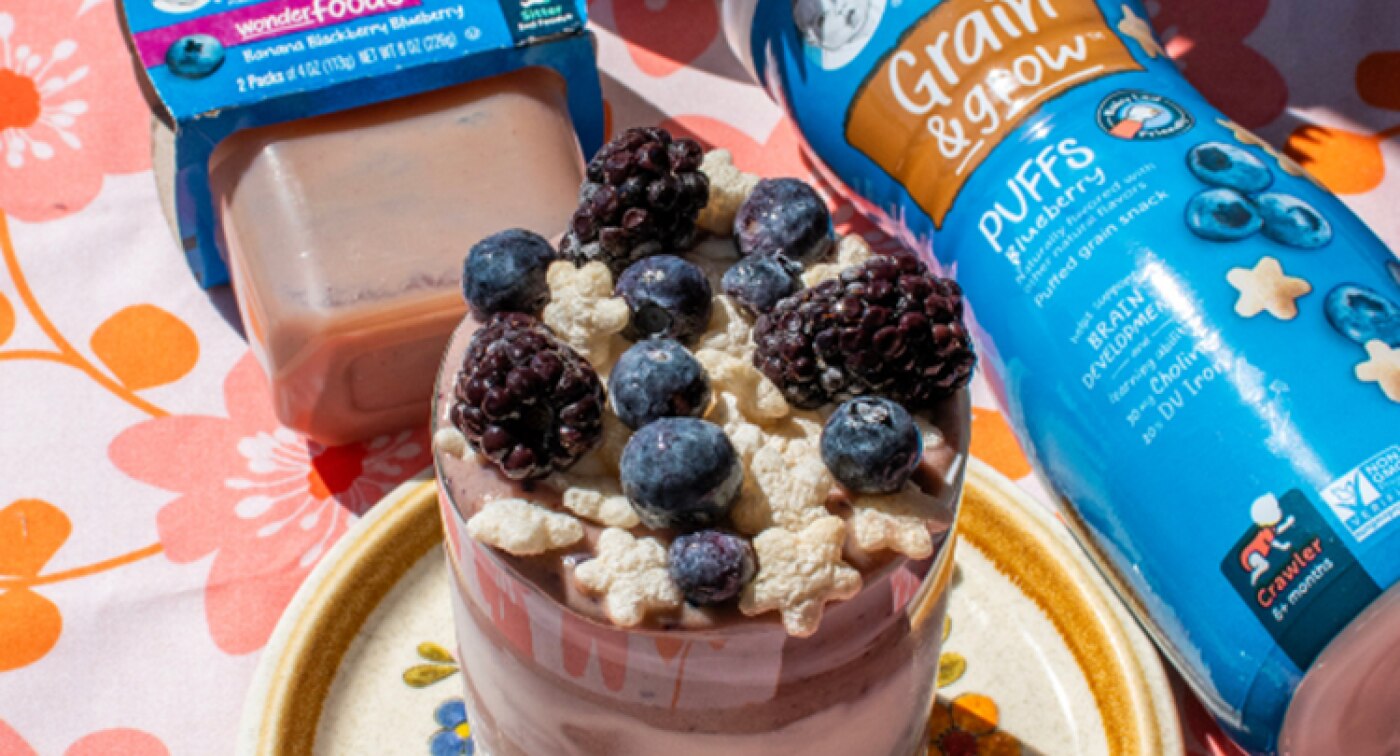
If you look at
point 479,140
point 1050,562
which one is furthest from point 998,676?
point 479,140

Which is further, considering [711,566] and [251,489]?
[251,489]

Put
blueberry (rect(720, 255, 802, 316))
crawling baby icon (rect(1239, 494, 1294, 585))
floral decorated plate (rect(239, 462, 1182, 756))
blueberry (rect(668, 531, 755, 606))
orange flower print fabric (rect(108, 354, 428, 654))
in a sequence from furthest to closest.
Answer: orange flower print fabric (rect(108, 354, 428, 654)) < floral decorated plate (rect(239, 462, 1182, 756)) < crawling baby icon (rect(1239, 494, 1294, 585)) < blueberry (rect(720, 255, 802, 316)) < blueberry (rect(668, 531, 755, 606))

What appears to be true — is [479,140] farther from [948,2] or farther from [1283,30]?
[1283,30]

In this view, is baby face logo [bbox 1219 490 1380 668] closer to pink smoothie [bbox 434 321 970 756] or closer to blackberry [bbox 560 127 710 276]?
pink smoothie [bbox 434 321 970 756]

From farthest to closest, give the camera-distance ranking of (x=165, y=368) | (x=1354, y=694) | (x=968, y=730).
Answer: (x=165, y=368) → (x=968, y=730) → (x=1354, y=694)

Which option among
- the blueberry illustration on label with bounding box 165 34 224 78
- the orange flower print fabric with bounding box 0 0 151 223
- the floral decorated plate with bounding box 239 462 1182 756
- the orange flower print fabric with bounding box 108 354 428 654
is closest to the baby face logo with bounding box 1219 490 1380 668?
the floral decorated plate with bounding box 239 462 1182 756

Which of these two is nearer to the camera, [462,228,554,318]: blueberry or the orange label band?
[462,228,554,318]: blueberry

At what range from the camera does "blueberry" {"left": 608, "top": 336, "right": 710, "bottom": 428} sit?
0.66m

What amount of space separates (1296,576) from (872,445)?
0.33m

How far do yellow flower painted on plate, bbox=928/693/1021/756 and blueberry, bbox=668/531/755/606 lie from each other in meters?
0.37

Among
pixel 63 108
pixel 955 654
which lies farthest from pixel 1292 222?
pixel 63 108

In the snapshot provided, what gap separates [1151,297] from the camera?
0.92m

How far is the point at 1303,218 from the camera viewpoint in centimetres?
94

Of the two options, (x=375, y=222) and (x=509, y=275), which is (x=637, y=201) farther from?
(x=375, y=222)
